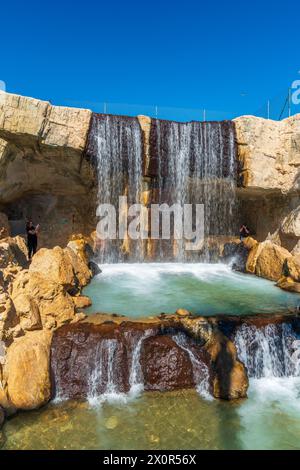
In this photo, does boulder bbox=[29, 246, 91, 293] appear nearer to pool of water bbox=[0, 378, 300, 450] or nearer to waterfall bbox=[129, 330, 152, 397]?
waterfall bbox=[129, 330, 152, 397]

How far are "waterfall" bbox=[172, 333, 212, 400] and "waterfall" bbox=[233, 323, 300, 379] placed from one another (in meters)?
1.04

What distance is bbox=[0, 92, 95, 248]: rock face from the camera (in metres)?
12.5

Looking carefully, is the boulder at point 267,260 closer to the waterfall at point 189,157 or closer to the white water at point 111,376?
the waterfall at point 189,157

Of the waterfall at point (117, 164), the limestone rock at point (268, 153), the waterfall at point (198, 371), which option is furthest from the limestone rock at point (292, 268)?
the waterfall at point (198, 371)

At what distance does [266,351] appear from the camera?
741 cm

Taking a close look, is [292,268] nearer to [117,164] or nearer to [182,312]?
[182,312]

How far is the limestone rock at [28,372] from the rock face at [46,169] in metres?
8.51

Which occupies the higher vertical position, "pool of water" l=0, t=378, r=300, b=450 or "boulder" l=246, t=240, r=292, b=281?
"boulder" l=246, t=240, r=292, b=281

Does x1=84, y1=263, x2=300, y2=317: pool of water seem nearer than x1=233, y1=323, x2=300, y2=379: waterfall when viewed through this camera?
No

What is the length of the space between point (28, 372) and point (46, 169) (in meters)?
10.5

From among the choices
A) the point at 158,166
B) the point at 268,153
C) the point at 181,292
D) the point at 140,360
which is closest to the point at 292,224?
the point at 268,153

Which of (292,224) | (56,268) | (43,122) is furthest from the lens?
(292,224)

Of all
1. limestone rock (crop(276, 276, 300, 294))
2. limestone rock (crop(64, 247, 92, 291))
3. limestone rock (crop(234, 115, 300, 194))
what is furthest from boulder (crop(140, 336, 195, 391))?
limestone rock (crop(234, 115, 300, 194))
